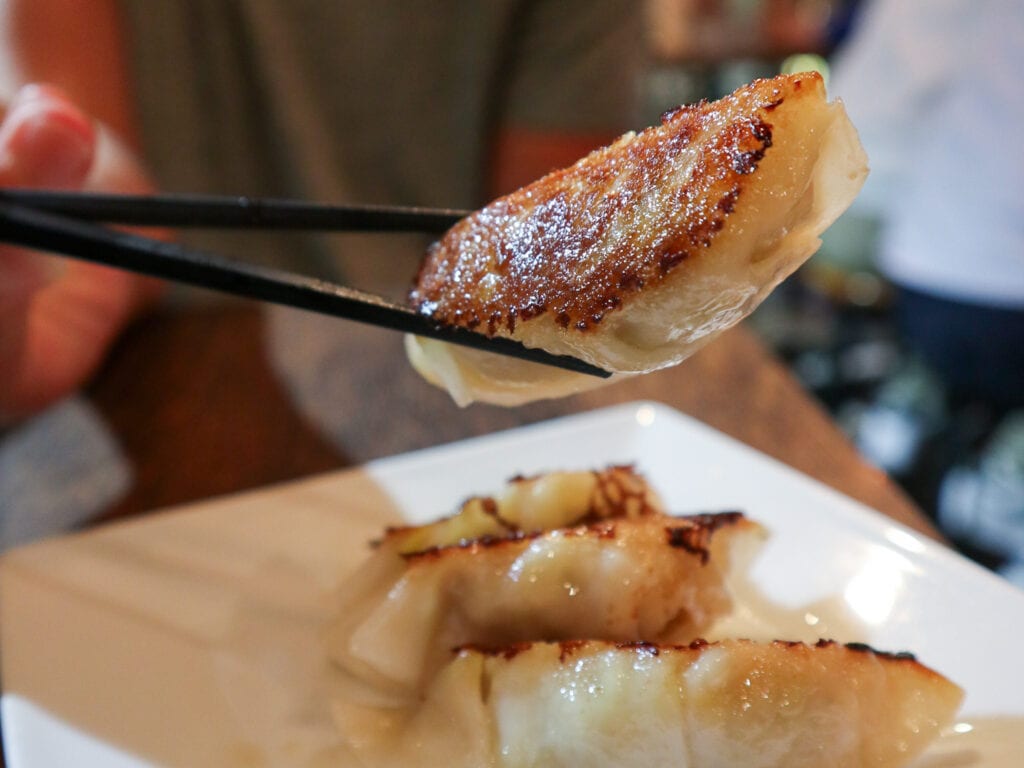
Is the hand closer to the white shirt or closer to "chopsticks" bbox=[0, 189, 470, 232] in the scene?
"chopsticks" bbox=[0, 189, 470, 232]

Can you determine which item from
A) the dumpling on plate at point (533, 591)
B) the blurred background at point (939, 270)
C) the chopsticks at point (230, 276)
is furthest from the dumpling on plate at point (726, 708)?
the blurred background at point (939, 270)

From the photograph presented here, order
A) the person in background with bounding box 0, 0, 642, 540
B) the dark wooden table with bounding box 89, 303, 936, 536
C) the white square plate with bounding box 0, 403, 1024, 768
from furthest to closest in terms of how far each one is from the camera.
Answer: the person in background with bounding box 0, 0, 642, 540 < the dark wooden table with bounding box 89, 303, 936, 536 < the white square plate with bounding box 0, 403, 1024, 768

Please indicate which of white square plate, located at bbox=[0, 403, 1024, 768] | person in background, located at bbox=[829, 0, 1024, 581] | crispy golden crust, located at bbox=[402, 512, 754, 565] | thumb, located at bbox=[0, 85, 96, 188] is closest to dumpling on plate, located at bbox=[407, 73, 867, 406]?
crispy golden crust, located at bbox=[402, 512, 754, 565]

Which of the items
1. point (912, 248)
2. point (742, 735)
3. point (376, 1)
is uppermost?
point (376, 1)

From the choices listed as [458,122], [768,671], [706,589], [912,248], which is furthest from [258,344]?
[912,248]

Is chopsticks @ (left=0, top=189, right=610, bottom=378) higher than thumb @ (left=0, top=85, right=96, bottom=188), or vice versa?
thumb @ (left=0, top=85, right=96, bottom=188)

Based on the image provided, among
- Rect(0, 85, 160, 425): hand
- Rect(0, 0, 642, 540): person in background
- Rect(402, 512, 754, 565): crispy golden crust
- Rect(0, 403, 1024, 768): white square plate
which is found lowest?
Rect(0, 403, 1024, 768): white square plate

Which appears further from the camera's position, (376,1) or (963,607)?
(376,1)

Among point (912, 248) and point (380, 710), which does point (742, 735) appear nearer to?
point (380, 710)
